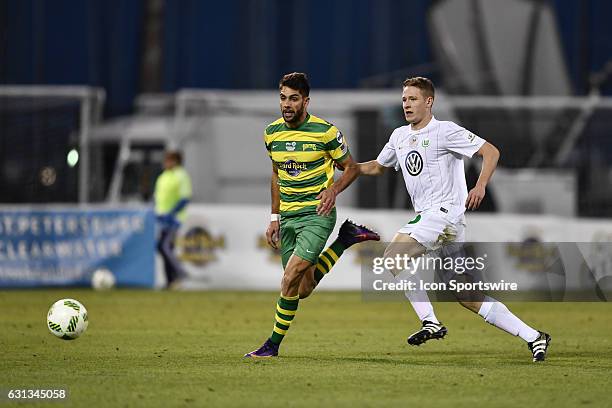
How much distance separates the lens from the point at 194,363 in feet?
33.2

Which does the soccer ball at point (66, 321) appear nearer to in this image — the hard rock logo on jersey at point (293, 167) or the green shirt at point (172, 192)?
the hard rock logo on jersey at point (293, 167)

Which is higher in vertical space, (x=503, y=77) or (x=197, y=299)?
(x=503, y=77)

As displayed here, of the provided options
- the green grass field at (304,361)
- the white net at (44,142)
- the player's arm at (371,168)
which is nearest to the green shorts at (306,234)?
the player's arm at (371,168)

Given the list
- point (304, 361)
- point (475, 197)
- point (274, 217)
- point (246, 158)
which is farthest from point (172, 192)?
point (475, 197)

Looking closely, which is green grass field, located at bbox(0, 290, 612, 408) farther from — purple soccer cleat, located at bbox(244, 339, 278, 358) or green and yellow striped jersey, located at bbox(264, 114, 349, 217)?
green and yellow striped jersey, located at bbox(264, 114, 349, 217)

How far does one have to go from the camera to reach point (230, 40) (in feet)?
105

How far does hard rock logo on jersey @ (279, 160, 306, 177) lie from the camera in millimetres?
10539

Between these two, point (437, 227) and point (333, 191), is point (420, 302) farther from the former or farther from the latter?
point (333, 191)

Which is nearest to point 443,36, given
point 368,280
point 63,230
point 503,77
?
point 503,77

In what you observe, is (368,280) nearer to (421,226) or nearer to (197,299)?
(197,299)

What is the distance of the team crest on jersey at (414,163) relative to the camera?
10.6m

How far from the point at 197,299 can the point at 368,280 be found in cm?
375

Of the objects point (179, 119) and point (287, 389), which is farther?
point (179, 119)

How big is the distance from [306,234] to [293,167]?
0.57m
